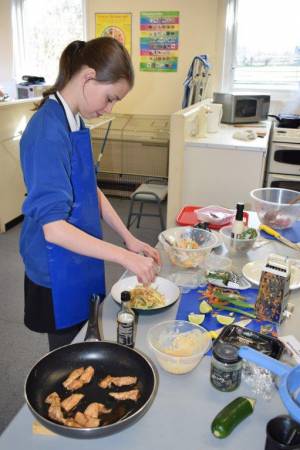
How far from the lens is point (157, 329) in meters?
1.04

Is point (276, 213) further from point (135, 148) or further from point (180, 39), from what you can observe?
point (180, 39)

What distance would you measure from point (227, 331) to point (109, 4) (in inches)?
164

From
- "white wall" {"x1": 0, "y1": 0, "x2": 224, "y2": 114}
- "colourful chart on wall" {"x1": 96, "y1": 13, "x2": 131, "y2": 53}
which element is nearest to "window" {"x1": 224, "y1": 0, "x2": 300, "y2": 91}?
"white wall" {"x1": 0, "y1": 0, "x2": 224, "y2": 114}

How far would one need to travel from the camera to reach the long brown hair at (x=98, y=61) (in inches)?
42.5

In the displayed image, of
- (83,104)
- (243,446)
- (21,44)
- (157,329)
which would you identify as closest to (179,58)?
(21,44)

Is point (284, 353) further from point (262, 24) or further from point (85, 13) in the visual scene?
point (85, 13)

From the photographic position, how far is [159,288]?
1264mm

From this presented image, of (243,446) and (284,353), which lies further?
(284,353)

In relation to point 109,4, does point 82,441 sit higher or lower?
lower

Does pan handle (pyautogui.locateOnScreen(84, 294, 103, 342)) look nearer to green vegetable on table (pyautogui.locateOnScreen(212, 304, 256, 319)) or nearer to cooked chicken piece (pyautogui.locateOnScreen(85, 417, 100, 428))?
cooked chicken piece (pyautogui.locateOnScreen(85, 417, 100, 428))

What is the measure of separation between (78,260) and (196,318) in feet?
1.24

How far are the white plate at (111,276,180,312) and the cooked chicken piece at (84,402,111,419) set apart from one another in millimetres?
380

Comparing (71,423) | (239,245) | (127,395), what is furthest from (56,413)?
(239,245)

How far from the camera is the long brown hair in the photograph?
1079 mm
